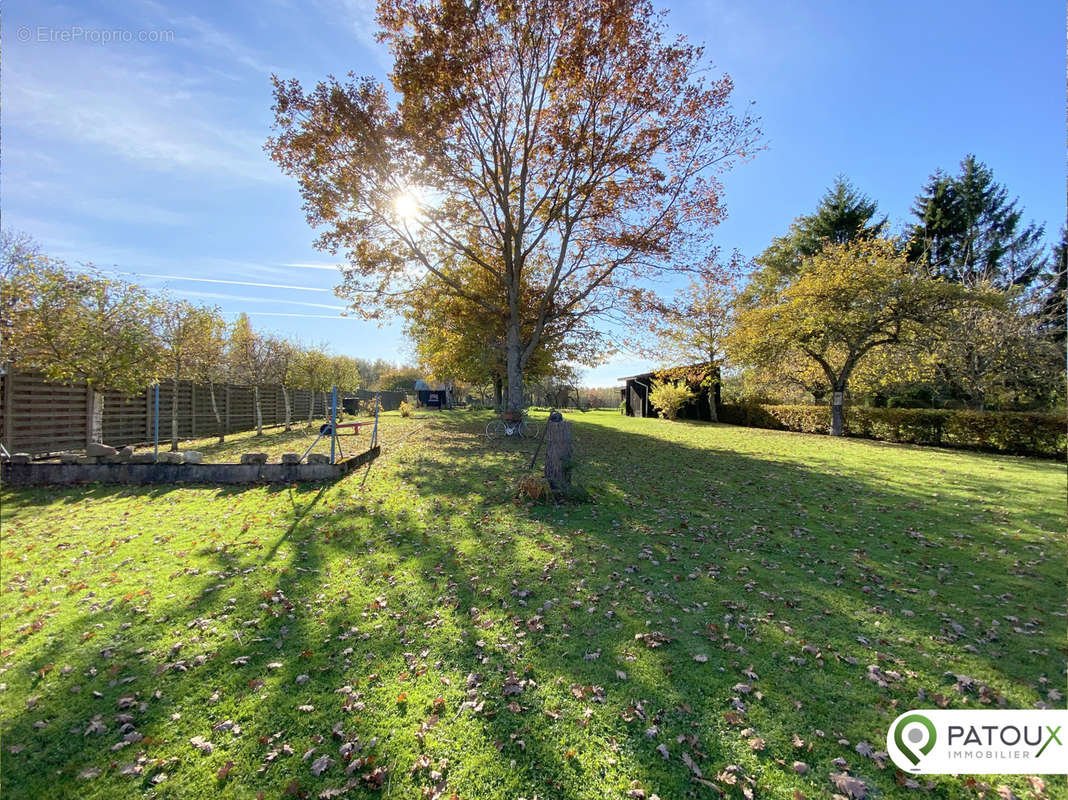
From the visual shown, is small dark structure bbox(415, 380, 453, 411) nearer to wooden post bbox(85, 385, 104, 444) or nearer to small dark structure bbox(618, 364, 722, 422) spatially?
small dark structure bbox(618, 364, 722, 422)

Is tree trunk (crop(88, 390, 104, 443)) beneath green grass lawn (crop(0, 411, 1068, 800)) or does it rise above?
above

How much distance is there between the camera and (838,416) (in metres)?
19.0

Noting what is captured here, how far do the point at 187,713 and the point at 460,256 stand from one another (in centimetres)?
1929

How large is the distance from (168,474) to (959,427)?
75.7 feet

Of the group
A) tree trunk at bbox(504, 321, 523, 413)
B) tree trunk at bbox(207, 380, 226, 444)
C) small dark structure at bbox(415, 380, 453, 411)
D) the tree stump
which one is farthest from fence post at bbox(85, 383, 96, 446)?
small dark structure at bbox(415, 380, 453, 411)

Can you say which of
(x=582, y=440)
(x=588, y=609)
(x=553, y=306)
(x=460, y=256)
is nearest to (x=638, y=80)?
(x=553, y=306)

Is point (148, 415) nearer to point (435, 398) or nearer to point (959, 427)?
point (435, 398)

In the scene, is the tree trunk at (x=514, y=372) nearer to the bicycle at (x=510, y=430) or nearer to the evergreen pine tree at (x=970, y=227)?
the bicycle at (x=510, y=430)

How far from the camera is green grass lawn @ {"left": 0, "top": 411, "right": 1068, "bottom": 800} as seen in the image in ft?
7.72

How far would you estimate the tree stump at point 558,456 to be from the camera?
715cm

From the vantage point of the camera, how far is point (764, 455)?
12.9 m

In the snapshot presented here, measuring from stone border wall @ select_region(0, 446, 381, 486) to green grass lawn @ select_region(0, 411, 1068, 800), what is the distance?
81 centimetres

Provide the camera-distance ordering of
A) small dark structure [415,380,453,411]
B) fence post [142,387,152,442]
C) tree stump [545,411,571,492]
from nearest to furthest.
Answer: tree stump [545,411,571,492] → fence post [142,387,152,442] → small dark structure [415,380,453,411]

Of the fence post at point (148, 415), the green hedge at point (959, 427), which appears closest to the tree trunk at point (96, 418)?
the fence post at point (148, 415)
